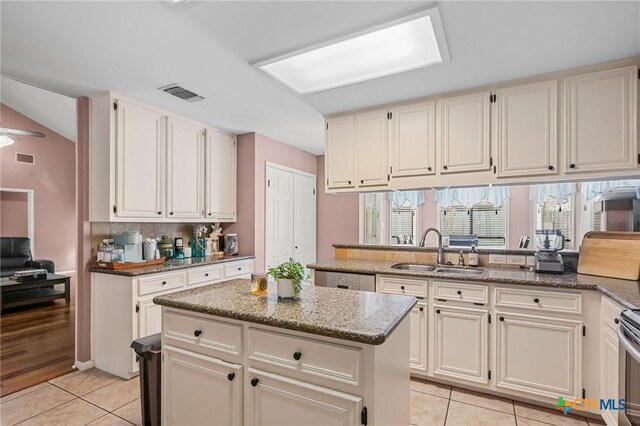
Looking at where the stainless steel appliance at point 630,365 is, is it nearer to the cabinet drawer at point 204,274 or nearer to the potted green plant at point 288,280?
the potted green plant at point 288,280

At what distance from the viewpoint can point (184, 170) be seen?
3572 mm

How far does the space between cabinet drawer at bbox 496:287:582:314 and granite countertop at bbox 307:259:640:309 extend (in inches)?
2.6

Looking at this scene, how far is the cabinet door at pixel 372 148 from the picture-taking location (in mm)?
3129

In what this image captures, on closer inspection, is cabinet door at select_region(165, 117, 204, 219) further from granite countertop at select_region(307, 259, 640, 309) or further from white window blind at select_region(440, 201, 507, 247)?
white window blind at select_region(440, 201, 507, 247)

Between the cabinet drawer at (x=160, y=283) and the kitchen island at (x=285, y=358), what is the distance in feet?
Answer: 3.97

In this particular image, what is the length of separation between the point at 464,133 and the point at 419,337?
69.1 inches

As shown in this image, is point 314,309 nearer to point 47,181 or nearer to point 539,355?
point 539,355

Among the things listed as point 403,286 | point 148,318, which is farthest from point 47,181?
point 403,286

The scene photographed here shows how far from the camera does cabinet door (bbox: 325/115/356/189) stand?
330 centimetres

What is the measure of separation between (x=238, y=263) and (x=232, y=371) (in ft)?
7.98

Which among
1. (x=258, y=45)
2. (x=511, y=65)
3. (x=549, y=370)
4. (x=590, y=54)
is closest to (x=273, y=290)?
(x=258, y=45)

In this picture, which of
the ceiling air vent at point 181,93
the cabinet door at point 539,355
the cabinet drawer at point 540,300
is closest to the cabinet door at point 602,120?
the cabinet drawer at point 540,300

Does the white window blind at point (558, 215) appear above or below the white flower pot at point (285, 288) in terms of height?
above

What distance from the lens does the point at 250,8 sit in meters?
1.71
